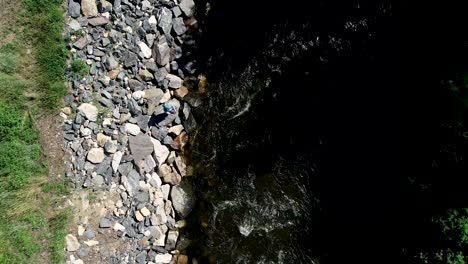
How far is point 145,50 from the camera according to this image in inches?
365

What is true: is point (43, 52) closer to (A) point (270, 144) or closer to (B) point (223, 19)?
(B) point (223, 19)

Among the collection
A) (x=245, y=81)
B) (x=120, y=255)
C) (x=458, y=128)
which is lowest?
(x=120, y=255)

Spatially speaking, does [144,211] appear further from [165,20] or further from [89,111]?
[165,20]

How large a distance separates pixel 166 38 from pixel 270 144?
8.88ft

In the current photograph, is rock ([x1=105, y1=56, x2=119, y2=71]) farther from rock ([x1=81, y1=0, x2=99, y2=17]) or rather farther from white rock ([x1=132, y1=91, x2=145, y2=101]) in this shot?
rock ([x1=81, y1=0, x2=99, y2=17])

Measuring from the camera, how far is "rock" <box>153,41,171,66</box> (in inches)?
365

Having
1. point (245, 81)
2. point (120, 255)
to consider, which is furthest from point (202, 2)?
point (120, 255)

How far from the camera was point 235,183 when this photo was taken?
910 centimetres

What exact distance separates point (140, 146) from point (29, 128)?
1845 mm

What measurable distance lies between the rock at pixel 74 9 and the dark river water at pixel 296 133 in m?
2.14

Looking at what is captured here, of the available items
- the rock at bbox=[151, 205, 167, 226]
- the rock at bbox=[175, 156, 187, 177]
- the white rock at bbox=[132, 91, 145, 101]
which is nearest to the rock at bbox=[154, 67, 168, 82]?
the white rock at bbox=[132, 91, 145, 101]

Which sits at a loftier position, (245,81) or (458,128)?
(245,81)

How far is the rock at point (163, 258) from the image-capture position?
8938mm

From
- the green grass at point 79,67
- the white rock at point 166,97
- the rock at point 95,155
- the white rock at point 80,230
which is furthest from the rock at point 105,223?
the green grass at point 79,67
